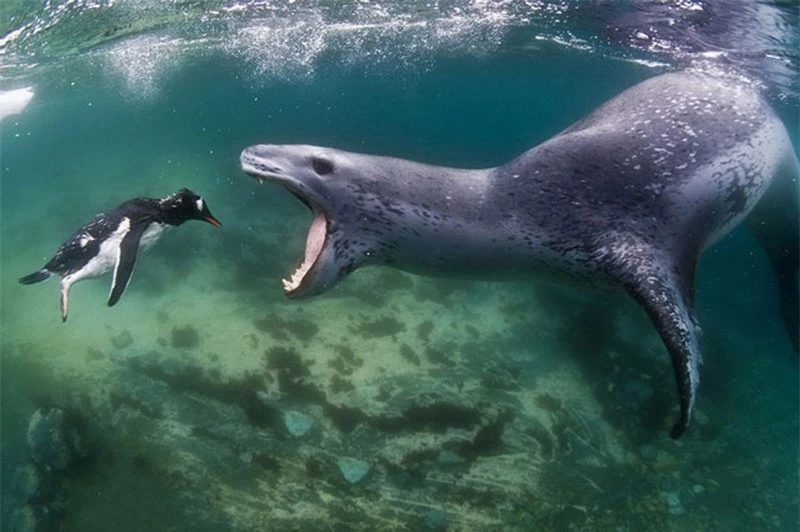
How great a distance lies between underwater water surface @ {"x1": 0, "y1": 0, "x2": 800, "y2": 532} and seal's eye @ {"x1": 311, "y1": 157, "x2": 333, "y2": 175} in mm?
1966

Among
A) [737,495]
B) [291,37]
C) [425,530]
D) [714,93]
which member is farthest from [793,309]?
[291,37]

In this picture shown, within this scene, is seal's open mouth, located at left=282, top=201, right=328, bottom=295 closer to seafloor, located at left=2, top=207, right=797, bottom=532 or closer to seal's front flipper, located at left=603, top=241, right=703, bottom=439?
seal's front flipper, located at left=603, top=241, right=703, bottom=439

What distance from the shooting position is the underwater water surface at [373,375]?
4.85 meters

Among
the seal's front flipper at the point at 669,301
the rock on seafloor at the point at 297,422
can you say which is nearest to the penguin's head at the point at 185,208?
the rock on seafloor at the point at 297,422

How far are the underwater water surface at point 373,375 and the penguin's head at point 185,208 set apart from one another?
2227mm

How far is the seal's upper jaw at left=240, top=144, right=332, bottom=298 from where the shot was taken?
2.96 meters

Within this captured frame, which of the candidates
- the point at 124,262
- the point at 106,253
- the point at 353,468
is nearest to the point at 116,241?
the point at 106,253

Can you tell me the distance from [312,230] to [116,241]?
2.09 meters

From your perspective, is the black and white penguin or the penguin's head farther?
the penguin's head

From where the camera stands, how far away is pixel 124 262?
4.35 metres

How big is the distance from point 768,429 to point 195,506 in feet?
20.4

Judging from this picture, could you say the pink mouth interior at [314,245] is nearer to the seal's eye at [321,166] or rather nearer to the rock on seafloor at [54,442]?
the seal's eye at [321,166]

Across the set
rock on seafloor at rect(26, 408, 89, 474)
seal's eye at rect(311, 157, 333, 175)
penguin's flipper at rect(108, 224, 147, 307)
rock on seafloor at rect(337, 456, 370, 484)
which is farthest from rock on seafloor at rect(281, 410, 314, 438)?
seal's eye at rect(311, 157, 333, 175)

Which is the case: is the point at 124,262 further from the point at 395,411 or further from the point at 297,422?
the point at 395,411
